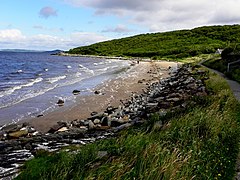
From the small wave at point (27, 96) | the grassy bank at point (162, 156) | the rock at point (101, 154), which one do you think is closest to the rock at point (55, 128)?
the grassy bank at point (162, 156)

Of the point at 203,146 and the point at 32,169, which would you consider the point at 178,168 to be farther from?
the point at 32,169

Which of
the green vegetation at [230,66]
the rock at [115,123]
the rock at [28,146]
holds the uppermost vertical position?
the green vegetation at [230,66]

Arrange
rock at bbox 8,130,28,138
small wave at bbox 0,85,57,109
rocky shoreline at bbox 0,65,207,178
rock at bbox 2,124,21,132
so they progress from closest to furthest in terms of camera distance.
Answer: rocky shoreline at bbox 0,65,207,178 < rock at bbox 8,130,28,138 < rock at bbox 2,124,21,132 < small wave at bbox 0,85,57,109

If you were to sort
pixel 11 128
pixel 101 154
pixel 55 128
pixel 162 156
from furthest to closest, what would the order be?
pixel 11 128
pixel 55 128
pixel 101 154
pixel 162 156

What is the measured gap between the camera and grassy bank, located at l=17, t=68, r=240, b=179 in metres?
6.13

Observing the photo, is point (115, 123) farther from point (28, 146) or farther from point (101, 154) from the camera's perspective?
point (101, 154)

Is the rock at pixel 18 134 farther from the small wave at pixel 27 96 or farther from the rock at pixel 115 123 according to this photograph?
the small wave at pixel 27 96

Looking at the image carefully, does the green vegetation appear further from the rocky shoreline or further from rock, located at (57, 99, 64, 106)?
rock, located at (57, 99, 64, 106)

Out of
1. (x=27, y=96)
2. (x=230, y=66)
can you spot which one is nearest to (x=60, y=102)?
(x=27, y=96)

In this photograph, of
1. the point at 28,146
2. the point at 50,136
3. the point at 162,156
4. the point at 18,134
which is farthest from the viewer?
the point at 18,134

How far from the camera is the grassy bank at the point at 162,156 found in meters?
6.13

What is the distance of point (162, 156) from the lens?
264 inches

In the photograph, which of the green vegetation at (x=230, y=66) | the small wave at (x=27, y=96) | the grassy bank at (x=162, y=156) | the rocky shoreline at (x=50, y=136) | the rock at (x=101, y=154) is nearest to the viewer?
the grassy bank at (x=162, y=156)

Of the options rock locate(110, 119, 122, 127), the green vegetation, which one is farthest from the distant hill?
rock locate(110, 119, 122, 127)
